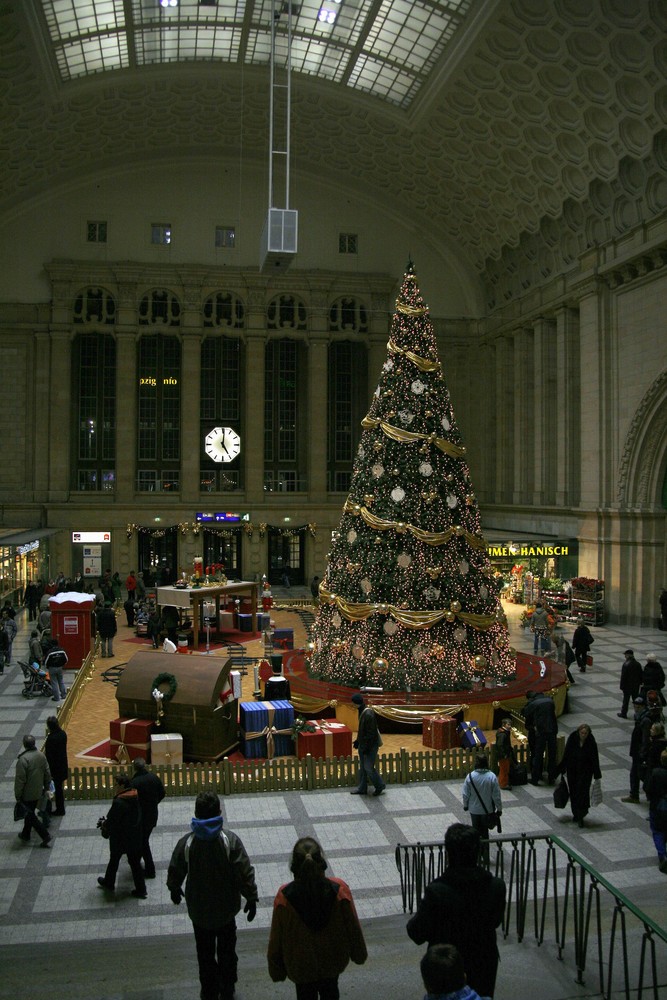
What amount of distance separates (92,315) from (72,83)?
31.9 ft

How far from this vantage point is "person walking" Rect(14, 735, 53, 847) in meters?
9.16

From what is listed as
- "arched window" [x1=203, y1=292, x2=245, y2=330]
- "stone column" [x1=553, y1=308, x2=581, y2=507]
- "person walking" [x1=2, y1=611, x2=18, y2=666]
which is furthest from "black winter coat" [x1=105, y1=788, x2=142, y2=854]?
"arched window" [x1=203, y1=292, x2=245, y2=330]

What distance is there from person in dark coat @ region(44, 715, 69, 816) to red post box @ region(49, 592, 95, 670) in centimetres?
898

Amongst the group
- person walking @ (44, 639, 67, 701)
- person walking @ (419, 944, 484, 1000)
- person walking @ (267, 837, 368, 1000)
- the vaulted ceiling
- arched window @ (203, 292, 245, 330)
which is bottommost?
person walking @ (44, 639, 67, 701)

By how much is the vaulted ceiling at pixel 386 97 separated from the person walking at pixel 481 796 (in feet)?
68.6

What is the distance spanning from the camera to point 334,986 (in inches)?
186

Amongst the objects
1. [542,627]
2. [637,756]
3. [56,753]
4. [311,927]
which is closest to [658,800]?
[637,756]

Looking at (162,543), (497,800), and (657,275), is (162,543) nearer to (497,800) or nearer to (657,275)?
(657,275)

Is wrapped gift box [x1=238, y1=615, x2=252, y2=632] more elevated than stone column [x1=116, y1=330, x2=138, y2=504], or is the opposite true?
stone column [x1=116, y1=330, x2=138, y2=504]

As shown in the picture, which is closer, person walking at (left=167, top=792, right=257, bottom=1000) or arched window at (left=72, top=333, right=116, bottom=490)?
person walking at (left=167, top=792, right=257, bottom=1000)

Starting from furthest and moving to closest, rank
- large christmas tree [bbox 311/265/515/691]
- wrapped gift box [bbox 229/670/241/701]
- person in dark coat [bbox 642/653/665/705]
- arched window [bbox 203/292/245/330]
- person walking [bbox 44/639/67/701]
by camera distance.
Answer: arched window [bbox 203/292/245/330]
person walking [bbox 44/639/67/701]
large christmas tree [bbox 311/265/515/691]
person in dark coat [bbox 642/653/665/705]
wrapped gift box [bbox 229/670/241/701]

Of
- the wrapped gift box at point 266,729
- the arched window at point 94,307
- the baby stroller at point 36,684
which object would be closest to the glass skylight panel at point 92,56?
the arched window at point 94,307

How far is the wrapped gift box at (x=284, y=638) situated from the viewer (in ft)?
73.5

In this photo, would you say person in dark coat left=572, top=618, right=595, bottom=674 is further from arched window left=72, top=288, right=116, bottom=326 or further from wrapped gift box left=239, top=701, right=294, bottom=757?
arched window left=72, top=288, right=116, bottom=326
